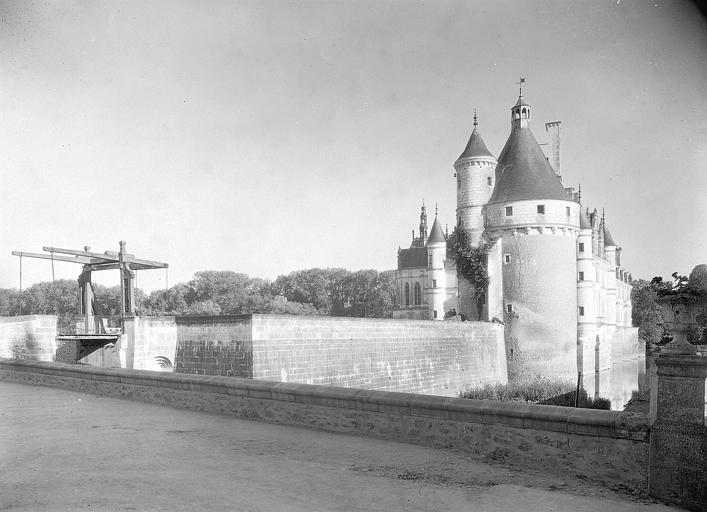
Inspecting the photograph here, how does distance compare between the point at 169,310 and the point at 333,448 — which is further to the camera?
the point at 169,310

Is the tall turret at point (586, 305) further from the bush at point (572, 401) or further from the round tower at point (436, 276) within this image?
the round tower at point (436, 276)

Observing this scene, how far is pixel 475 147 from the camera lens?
37.6m

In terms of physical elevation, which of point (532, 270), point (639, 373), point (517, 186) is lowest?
point (639, 373)

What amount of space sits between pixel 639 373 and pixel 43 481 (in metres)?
50.2

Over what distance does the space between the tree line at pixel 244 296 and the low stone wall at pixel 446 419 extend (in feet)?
124

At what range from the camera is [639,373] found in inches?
1879

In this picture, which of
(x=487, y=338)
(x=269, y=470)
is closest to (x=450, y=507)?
(x=269, y=470)

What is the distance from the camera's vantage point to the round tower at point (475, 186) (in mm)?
36562

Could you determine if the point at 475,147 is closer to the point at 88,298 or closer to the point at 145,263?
the point at 145,263

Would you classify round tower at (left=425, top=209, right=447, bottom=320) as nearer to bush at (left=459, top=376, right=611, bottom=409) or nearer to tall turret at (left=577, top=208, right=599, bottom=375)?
tall turret at (left=577, top=208, right=599, bottom=375)

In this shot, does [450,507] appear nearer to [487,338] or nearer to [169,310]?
[487,338]

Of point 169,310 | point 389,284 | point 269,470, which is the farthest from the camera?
point 389,284

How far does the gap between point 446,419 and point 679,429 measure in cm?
234

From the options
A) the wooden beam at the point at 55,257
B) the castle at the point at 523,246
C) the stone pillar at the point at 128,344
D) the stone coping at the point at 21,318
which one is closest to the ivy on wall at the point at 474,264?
the castle at the point at 523,246
